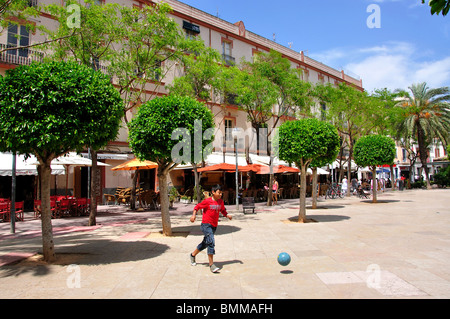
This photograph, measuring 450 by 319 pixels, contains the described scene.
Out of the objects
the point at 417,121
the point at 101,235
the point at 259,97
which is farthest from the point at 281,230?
the point at 417,121

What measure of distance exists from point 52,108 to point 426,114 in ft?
118

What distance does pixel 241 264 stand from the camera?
6.19m

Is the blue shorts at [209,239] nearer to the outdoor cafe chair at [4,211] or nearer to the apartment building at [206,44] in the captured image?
the outdoor cafe chair at [4,211]

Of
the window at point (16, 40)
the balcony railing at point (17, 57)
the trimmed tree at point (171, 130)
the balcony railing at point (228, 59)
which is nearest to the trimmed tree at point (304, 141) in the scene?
the trimmed tree at point (171, 130)

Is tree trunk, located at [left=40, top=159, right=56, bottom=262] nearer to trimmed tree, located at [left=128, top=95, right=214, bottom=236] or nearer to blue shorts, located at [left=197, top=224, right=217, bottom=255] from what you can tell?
trimmed tree, located at [left=128, top=95, right=214, bottom=236]

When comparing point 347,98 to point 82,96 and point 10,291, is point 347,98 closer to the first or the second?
point 82,96

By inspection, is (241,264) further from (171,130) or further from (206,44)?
(206,44)

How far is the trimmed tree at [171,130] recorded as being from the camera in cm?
837

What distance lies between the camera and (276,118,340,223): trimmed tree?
36.4 ft

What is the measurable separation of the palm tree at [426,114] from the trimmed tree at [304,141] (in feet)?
81.7

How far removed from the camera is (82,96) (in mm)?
5895

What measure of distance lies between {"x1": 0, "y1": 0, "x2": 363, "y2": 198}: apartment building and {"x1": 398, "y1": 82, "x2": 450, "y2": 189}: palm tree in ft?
33.7

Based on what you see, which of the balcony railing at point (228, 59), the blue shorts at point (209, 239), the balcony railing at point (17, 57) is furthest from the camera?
the balcony railing at point (228, 59)
